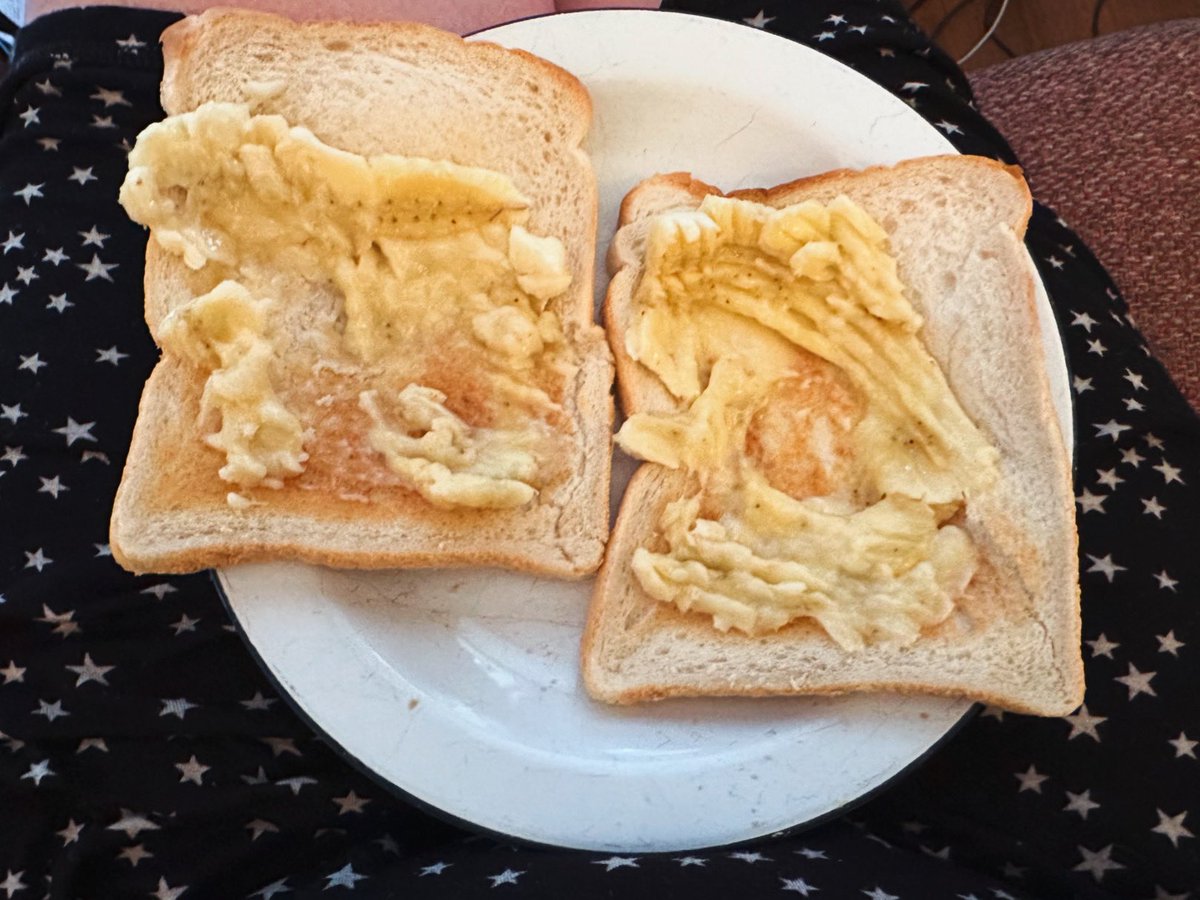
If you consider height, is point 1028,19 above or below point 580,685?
above

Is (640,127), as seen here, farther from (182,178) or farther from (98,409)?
(98,409)

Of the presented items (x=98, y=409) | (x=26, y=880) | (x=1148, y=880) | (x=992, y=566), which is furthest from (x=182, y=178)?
(x=1148, y=880)

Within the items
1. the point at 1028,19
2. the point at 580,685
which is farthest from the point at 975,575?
the point at 1028,19

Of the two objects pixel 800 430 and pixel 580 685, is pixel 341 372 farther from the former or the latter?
pixel 800 430

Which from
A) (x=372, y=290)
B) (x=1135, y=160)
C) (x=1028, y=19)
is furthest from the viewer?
(x=1028, y=19)

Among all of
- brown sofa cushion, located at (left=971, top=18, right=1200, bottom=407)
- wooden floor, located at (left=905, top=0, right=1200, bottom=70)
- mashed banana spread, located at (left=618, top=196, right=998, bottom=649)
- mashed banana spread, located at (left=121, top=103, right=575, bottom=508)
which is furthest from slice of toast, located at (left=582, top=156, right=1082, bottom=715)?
wooden floor, located at (left=905, top=0, right=1200, bottom=70)

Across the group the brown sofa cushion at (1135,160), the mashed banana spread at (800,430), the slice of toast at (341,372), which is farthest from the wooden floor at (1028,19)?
the slice of toast at (341,372)
